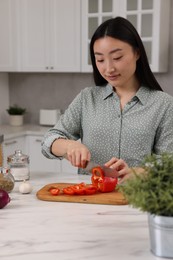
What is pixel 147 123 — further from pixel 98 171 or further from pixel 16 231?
pixel 16 231

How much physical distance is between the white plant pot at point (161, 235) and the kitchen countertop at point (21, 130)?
2.87 m

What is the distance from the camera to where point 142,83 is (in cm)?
210

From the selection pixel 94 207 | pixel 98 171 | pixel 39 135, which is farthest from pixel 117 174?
pixel 39 135

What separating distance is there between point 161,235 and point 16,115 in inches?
137

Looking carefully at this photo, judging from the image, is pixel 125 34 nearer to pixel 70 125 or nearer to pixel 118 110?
pixel 118 110

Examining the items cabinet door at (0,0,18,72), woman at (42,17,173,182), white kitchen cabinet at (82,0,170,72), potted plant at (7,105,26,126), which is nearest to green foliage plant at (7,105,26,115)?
potted plant at (7,105,26,126)

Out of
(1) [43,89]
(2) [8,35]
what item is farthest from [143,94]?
(1) [43,89]

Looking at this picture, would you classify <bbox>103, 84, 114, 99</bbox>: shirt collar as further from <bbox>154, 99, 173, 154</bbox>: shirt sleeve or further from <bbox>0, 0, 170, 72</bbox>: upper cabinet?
<bbox>0, 0, 170, 72</bbox>: upper cabinet

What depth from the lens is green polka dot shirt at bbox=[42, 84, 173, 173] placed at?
2.01 meters

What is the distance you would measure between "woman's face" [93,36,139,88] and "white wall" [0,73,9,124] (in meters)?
2.77

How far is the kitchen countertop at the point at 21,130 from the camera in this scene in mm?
3959

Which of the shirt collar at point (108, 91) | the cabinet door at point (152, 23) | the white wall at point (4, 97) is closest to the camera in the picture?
the shirt collar at point (108, 91)

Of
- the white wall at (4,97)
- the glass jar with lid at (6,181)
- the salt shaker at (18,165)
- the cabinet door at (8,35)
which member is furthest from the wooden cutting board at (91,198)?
the white wall at (4,97)

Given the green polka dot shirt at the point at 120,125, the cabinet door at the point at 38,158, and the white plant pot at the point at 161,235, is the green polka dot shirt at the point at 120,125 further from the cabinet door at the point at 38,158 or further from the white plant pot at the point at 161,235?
the cabinet door at the point at 38,158
